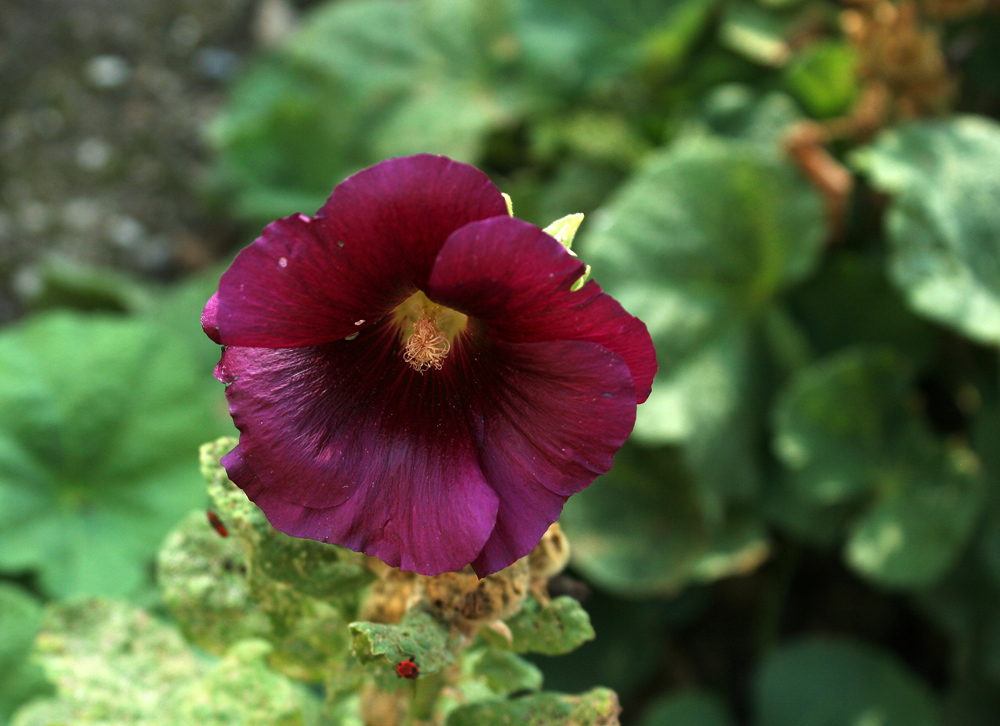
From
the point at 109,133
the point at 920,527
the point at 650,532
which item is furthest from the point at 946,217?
the point at 109,133

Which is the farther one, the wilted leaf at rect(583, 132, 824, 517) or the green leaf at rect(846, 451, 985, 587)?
the wilted leaf at rect(583, 132, 824, 517)

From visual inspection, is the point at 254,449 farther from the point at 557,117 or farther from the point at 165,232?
the point at 165,232

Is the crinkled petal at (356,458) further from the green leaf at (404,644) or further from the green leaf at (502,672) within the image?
the green leaf at (502,672)

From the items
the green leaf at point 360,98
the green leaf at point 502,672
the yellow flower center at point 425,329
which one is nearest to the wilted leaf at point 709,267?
the green leaf at point 360,98

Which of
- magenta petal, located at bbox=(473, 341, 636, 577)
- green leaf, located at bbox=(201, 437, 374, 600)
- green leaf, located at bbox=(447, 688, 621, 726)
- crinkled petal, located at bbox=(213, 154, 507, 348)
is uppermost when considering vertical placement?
crinkled petal, located at bbox=(213, 154, 507, 348)

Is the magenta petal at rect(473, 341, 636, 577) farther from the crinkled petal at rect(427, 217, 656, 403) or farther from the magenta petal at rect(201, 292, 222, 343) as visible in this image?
the magenta petal at rect(201, 292, 222, 343)

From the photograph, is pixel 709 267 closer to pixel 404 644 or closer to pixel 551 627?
pixel 551 627

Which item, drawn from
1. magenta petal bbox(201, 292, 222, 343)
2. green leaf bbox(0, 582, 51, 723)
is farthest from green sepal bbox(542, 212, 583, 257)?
green leaf bbox(0, 582, 51, 723)
